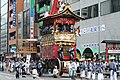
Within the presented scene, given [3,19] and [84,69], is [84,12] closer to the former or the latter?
[84,69]

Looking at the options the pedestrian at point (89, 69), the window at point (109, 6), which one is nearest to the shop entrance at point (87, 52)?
the window at point (109, 6)

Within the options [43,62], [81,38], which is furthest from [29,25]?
[43,62]

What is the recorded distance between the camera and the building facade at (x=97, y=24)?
41.4m

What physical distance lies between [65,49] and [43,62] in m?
2.54

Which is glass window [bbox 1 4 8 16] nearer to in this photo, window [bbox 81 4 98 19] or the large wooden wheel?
window [bbox 81 4 98 19]

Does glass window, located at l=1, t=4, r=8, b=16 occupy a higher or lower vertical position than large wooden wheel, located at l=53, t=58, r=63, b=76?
higher

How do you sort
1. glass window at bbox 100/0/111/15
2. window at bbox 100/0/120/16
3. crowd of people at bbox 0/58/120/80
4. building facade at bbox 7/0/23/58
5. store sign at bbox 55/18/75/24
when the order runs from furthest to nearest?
1. building facade at bbox 7/0/23/58
2. glass window at bbox 100/0/111/15
3. window at bbox 100/0/120/16
4. store sign at bbox 55/18/75/24
5. crowd of people at bbox 0/58/120/80

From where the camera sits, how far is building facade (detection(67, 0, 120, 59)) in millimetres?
41406

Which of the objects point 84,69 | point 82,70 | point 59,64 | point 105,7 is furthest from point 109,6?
point 82,70

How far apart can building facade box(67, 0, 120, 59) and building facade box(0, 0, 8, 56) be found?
43750 millimetres

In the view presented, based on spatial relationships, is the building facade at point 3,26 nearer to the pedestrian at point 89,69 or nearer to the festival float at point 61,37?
the festival float at point 61,37

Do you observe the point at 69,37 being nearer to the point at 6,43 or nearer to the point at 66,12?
the point at 66,12

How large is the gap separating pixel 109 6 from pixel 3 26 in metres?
58.4

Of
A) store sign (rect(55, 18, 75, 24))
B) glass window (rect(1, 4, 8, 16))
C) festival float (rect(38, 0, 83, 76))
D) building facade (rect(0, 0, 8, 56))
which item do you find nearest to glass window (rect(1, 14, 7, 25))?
building facade (rect(0, 0, 8, 56))
